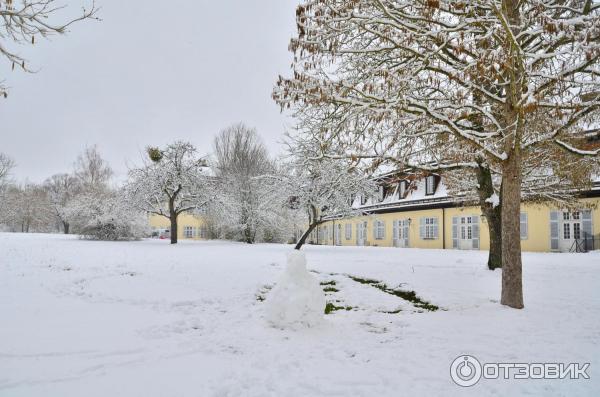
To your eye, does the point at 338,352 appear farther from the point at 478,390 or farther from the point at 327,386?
the point at 478,390

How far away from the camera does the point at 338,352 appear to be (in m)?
4.61

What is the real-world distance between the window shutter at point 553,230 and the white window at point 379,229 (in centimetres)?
1311

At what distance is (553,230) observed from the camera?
2019 cm

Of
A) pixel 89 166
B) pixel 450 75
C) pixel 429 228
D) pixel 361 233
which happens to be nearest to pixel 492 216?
pixel 450 75

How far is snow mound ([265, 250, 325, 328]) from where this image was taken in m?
5.54

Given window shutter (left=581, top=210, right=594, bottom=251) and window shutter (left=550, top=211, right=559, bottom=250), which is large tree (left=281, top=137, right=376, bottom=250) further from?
window shutter (left=581, top=210, right=594, bottom=251)

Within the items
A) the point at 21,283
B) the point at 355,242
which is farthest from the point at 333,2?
the point at 355,242

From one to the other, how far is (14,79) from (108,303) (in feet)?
14.2

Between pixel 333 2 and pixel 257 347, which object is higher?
pixel 333 2

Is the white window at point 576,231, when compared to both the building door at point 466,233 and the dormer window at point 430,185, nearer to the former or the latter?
the building door at point 466,233

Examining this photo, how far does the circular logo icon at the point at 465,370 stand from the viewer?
3.77m

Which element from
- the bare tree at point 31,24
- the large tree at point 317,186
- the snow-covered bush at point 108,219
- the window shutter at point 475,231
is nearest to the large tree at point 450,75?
the bare tree at point 31,24

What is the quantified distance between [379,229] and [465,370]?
28434 millimetres

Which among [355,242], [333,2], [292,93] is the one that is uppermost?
[333,2]
